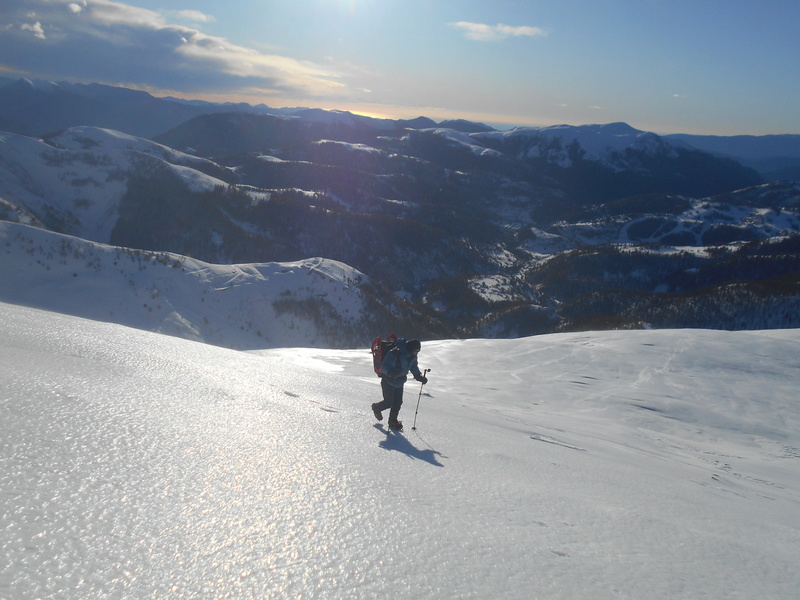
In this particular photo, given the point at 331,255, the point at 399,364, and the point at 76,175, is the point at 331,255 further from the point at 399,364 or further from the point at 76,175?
the point at 399,364

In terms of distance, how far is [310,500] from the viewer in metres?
3.38

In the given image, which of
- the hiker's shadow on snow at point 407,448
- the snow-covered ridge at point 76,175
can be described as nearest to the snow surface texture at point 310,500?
the hiker's shadow on snow at point 407,448

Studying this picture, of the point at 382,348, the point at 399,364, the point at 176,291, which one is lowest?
the point at 176,291

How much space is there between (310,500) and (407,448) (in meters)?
2.60

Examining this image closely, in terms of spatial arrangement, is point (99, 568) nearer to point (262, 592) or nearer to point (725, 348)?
point (262, 592)

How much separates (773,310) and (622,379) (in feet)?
238

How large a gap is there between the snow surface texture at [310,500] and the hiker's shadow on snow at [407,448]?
0.05 m

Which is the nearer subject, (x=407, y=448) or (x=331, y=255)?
(x=407, y=448)

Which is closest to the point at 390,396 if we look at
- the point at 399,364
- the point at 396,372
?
the point at 396,372

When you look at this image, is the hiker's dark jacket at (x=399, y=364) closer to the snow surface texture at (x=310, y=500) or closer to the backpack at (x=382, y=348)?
the backpack at (x=382, y=348)

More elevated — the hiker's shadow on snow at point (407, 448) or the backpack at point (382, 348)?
the backpack at point (382, 348)

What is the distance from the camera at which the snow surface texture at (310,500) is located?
95.8 inches

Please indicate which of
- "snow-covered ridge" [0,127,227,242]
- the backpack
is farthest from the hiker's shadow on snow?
"snow-covered ridge" [0,127,227,242]

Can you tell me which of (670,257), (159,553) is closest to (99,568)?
(159,553)
